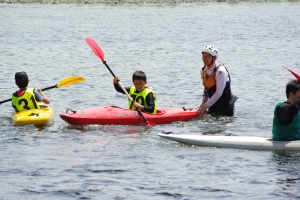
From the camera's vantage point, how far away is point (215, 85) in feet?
33.1

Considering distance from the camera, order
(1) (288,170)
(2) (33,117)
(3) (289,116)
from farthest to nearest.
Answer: (2) (33,117)
(3) (289,116)
(1) (288,170)

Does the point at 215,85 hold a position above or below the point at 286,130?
above

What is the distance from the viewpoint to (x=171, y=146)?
877cm

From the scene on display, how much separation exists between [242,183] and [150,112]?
2954mm

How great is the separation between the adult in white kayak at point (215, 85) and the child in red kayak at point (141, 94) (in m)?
0.76

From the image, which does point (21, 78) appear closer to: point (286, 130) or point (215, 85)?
Result: point (215, 85)

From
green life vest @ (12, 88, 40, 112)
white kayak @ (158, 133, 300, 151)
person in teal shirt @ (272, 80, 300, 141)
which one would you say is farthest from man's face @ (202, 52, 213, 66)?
green life vest @ (12, 88, 40, 112)

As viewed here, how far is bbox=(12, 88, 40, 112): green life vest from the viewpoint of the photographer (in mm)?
9906

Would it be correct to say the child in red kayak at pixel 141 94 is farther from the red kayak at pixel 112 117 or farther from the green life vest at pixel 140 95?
the red kayak at pixel 112 117

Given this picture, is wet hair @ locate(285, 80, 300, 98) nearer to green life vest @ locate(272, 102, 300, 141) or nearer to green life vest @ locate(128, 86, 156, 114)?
green life vest @ locate(272, 102, 300, 141)

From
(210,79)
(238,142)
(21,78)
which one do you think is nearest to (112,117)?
(21,78)

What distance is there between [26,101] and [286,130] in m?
3.82

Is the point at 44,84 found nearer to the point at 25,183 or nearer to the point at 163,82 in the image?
the point at 163,82

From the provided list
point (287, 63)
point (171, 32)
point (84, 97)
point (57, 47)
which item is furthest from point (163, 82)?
point (171, 32)
